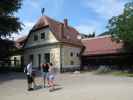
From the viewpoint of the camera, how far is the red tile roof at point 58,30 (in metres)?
37.8

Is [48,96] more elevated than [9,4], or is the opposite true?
[9,4]

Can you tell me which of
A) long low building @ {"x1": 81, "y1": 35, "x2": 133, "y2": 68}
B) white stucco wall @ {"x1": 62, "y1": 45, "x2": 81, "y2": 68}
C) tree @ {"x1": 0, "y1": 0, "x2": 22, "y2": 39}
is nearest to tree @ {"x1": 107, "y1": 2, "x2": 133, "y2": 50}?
long low building @ {"x1": 81, "y1": 35, "x2": 133, "y2": 68}

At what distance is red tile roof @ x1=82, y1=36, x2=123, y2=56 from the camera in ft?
122

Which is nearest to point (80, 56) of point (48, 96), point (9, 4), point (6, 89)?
point (9, 4)

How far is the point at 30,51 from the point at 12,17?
8.29 m

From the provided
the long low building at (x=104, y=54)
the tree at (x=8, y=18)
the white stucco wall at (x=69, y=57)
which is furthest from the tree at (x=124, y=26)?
the tree at (x=8, y=18)

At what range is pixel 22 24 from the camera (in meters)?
36.1

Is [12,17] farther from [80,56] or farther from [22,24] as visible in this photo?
[80,56]

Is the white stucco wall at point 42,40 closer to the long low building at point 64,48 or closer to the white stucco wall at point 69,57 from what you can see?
the long low building at point 64,48

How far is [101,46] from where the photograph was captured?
131 feet

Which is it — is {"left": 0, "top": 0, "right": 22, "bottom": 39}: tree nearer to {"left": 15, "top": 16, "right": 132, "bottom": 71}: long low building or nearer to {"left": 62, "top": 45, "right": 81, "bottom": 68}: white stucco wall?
{"left": 15, "top": 16, "right": 132, "bottom": 71}: long low building

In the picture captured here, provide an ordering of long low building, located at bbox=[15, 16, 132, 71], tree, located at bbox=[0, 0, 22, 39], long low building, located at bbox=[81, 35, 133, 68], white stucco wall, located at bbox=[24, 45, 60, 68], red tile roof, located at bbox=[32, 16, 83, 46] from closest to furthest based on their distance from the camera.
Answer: tree, located at bbox=[0, 0, 22, 39] → long low building, located at bbox=[81, 35, 133, 68] → long low building, located at bbox=[15, 16, 132, 71] → white stucco wall, located at bbox=[24, 45, 60, 68] → red tile roof, located at bbox=[32, 16, 83, 46]

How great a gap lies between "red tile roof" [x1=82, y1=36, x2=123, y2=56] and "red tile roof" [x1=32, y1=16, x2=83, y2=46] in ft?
5.44

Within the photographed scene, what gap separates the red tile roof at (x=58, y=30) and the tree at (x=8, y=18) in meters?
4.99
